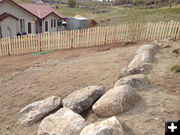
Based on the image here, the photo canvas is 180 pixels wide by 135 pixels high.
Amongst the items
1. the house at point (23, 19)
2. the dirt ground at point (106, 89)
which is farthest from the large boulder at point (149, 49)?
the house at point (23, 19)

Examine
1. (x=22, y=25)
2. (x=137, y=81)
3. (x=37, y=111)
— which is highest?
(x=22, y=25)

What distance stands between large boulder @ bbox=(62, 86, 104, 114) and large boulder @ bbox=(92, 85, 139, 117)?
20.5 inches

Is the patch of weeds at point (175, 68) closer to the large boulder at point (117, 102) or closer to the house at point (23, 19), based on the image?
the large boulder at point (117, 102)

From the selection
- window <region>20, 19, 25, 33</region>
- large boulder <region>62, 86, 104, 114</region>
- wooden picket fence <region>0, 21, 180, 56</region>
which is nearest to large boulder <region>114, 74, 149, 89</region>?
large boulder <region>62, 86, 104, 114</region>

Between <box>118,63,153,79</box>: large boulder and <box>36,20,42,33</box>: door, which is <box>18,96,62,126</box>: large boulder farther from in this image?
<box>36,20,42,33</box>: door

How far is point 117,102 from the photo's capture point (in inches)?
112

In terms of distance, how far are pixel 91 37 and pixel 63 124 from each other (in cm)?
1018

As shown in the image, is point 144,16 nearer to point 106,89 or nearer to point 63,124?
point 106,89

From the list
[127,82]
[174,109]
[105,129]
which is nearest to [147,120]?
[174,109]

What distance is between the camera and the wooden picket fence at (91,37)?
10984mm

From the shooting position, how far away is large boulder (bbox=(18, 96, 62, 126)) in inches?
149

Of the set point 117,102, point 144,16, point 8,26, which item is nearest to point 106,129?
point 117,102

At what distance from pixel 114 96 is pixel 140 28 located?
10365 mm

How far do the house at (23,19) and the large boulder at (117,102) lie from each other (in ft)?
53.2
